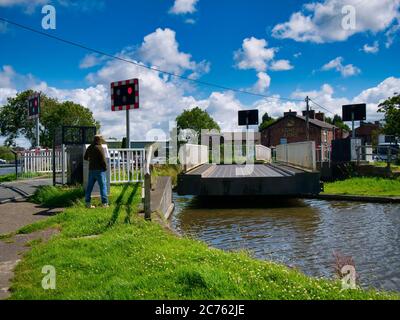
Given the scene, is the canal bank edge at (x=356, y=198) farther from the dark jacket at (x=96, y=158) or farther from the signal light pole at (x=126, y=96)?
the dark jacket at (x=96, y=158)

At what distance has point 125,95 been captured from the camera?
38.1 ft

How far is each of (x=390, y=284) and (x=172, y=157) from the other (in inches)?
925

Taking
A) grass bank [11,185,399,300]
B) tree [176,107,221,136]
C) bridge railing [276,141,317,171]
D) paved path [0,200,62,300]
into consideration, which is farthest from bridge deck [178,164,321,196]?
tree [176,107,221,136]

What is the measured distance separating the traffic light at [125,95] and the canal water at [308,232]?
357 cm

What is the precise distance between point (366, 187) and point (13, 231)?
1506cm

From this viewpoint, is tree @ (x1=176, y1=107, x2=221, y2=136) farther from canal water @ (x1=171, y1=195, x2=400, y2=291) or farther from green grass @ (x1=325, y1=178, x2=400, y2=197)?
canal water @ (x1=171, y1=195, x2=400, y2=291)

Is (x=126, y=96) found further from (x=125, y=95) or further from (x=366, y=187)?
(x=366, y=187)

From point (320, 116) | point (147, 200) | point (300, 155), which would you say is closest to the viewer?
point (147, 200)

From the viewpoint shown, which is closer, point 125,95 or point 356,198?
point 125,95

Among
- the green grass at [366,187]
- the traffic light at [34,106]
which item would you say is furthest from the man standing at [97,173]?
the traffic light at [34,106]

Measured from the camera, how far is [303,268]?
6402 mm

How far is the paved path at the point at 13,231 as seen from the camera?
16.7 feet

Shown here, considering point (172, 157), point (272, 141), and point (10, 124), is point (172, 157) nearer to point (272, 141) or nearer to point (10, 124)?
point (10, 124)

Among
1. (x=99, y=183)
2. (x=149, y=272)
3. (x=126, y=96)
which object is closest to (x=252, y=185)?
(x=126, y=96)
